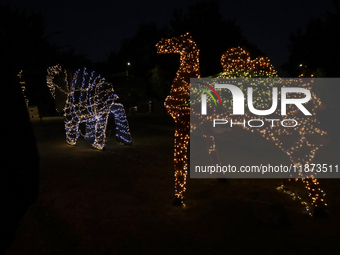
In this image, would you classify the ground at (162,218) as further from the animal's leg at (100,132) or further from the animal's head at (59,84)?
the animal's head at (59,84)

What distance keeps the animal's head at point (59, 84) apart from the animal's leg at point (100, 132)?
1592 mm

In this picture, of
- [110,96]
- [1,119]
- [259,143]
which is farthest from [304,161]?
[110,96]

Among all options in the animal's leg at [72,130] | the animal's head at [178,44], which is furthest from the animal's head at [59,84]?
the animal's head at [178,44]

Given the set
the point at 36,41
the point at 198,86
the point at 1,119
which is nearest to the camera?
the point at 1,119

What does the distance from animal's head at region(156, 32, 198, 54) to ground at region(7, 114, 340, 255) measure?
106 inches

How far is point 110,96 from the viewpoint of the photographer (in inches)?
392

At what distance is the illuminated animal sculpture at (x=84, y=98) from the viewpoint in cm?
945

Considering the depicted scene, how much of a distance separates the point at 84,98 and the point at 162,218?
674 centimetres

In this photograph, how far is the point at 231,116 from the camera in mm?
4285

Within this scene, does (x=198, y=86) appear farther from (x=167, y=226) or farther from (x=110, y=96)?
(x=110, y=96)

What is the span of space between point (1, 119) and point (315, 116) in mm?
4108

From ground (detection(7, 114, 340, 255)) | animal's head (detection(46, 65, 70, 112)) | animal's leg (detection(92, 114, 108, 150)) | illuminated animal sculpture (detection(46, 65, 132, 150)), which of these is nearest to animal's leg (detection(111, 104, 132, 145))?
illuminated animal sculpture (detection(46, 65, 132, 150))

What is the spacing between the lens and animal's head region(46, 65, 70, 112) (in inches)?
383

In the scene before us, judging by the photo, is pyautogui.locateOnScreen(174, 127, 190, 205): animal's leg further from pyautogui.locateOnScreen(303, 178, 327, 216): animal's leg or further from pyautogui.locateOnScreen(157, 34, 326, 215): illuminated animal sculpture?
pyautogui.locateOnScreen(303, 178, 327, 216): animal's leg
